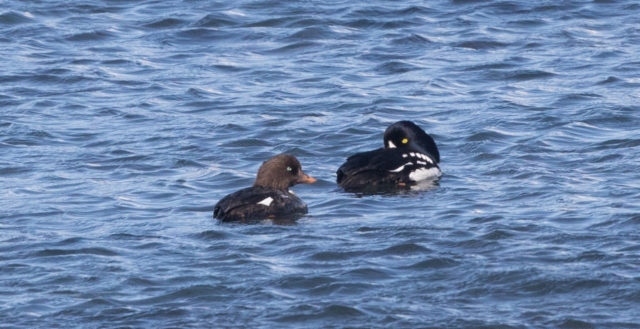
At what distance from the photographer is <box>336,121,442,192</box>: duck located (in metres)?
12.9

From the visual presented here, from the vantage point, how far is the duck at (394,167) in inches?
509

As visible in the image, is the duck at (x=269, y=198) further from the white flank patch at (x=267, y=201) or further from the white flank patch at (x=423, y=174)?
the white flank patch at (x=423, y=174)

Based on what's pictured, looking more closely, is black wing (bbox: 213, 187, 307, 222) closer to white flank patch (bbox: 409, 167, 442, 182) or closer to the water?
the water

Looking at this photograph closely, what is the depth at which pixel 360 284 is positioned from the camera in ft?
30.0

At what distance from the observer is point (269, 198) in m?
11.6

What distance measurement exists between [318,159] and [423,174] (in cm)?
152

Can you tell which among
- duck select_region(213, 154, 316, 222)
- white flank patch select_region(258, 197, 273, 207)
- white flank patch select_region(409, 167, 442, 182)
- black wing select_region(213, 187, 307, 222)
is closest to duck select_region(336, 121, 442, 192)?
white flank patch select_region(409, 167, 442, 182)

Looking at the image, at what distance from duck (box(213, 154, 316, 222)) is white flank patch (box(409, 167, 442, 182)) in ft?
4.01

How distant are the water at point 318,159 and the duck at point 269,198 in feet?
0.65

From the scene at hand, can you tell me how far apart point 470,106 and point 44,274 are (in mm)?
7832

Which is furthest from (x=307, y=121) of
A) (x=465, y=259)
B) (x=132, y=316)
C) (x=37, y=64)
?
(x=132, y=316)

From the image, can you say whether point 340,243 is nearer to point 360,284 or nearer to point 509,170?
point 360,284

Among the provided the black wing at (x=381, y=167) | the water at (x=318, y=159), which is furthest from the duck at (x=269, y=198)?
the black wing at (x=381, y=167)

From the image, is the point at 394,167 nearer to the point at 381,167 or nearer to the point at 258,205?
the point at 381,167
